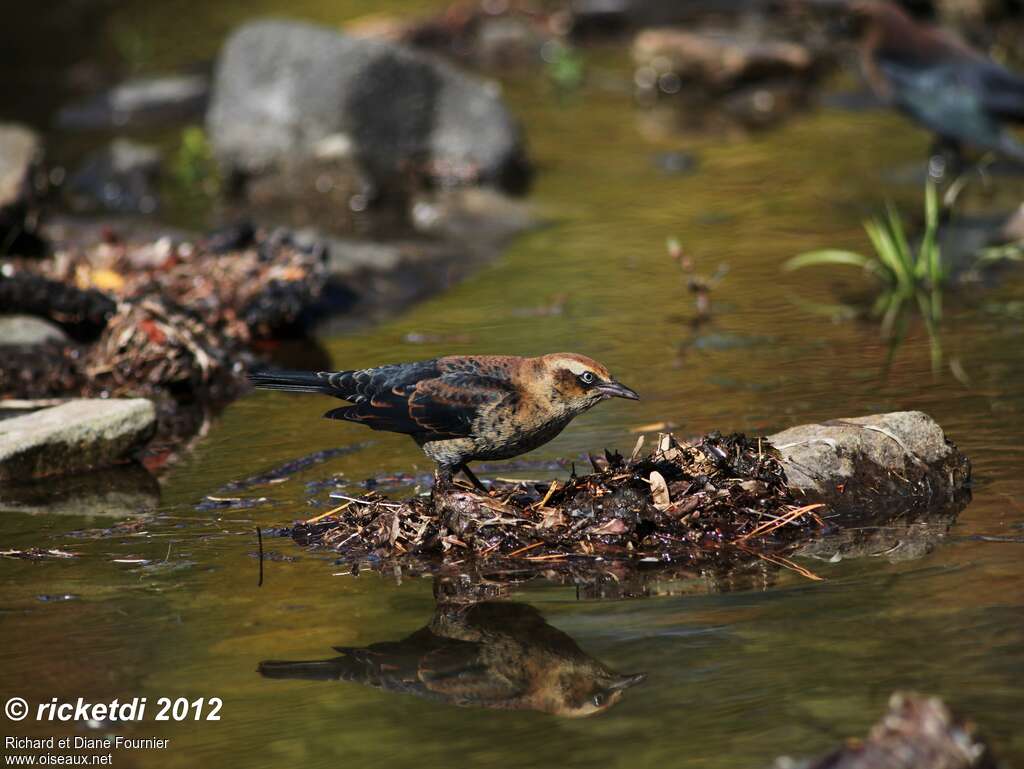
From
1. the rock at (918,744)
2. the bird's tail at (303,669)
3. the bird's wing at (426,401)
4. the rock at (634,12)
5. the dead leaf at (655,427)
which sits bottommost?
the bird's tail at (303,669)

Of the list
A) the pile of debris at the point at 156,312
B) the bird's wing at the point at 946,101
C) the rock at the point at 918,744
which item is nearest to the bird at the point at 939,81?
the bird's wing at the point at 946,101

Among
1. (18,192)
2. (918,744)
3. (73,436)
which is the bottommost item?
(918,744)

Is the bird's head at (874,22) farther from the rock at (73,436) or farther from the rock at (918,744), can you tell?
the rock at (918,744)

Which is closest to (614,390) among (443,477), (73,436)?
(443,477)

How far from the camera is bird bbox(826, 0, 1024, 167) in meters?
11.5

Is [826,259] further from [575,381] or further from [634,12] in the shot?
[634,12]

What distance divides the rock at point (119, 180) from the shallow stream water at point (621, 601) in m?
4.52

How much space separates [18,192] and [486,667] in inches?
282

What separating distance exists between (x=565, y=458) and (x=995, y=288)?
3.97 meters

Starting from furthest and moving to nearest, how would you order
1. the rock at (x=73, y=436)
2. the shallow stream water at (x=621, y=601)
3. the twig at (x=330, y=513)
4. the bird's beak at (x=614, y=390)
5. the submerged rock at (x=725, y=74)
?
1. the submerged rock at (x=725, y=74)
2. the rock at (x=73, y=436)
3. the twig at (x=330, y=513)
4. the bird's beak at (x=614, y=390)
5. the shallow stream water at (x=621, y=601)

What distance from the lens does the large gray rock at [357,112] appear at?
1366 centimetres

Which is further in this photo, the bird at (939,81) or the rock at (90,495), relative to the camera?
the bird at (939,81)

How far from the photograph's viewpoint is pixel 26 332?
907 cm

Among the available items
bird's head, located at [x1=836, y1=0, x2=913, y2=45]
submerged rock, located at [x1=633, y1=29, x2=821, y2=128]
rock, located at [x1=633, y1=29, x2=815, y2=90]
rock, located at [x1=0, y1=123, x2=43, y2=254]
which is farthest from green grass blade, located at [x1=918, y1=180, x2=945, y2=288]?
rock, located at [x1=633, y1=29, x2=815, y2=90]
